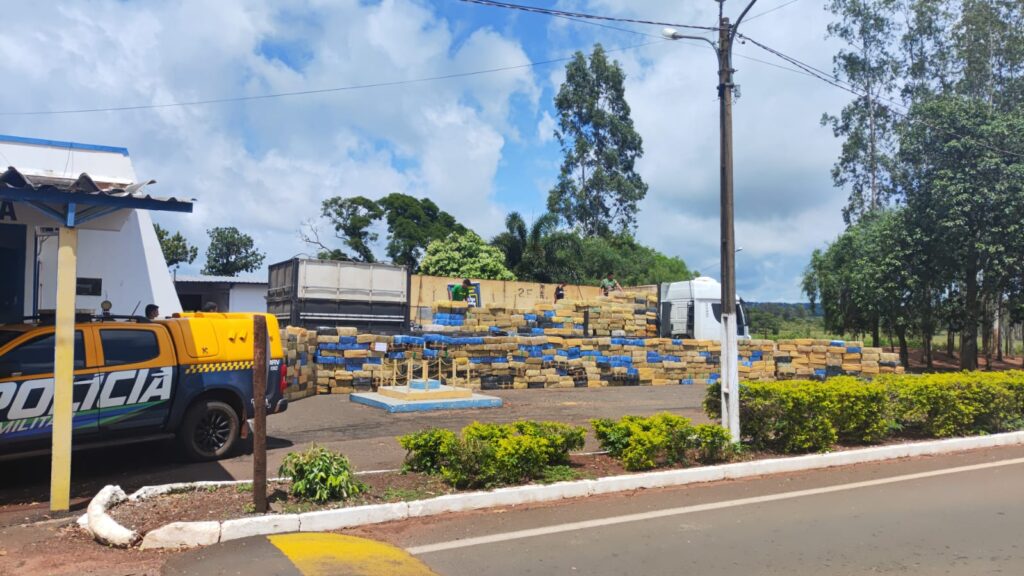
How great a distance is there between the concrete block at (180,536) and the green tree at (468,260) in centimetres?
3020

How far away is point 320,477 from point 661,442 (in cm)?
392

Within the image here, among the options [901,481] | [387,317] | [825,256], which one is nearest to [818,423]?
[901,481]

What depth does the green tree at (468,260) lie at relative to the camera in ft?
119

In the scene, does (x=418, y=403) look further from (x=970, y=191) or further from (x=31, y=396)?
(x=970, y=191)

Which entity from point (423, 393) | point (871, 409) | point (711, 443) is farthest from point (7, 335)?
point (871, 409)

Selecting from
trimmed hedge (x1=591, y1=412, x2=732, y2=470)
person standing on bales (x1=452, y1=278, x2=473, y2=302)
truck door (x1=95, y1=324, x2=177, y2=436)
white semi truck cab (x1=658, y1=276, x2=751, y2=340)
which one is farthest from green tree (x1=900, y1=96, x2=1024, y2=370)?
truck door (x1=95, y1=324, x2=177, y2=436)

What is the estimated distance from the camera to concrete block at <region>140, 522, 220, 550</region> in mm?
5469

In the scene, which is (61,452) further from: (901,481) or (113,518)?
(901,481)

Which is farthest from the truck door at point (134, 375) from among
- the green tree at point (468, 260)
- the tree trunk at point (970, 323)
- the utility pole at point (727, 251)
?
the tree trunk at point (970, 323)

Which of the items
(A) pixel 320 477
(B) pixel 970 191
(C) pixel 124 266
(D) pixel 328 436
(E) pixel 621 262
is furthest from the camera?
(E) pixel 621 262

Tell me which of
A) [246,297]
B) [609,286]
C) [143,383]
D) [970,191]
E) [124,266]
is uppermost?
[970,191]

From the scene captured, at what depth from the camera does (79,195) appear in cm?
654

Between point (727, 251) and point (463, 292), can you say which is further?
point (463, 292)

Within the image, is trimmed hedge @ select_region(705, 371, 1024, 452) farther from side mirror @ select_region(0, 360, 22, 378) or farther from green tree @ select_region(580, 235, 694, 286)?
green tree @ select_region(580, 235, 694, 286)
